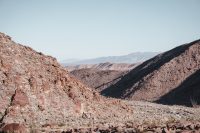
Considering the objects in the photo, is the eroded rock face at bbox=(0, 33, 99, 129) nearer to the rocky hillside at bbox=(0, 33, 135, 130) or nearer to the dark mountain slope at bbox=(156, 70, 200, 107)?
the rocky hillside at bbox=(0, 33, 135, 130)

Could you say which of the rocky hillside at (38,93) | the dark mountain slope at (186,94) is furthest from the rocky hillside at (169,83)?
the rocky hillside at (38,93)

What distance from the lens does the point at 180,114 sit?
116 feet

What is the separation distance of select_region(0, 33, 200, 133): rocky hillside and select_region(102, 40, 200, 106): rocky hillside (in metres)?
18.5

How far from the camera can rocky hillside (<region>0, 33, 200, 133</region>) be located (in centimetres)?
2530

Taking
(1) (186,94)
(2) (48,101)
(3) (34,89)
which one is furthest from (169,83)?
(3) (34,89)

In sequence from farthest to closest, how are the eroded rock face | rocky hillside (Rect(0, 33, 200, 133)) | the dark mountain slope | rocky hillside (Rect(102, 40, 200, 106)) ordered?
1. rocky hillside (Rect(102, 40, 200, 106))
2. the dark mountain slope
3. the eroded rock face
4. rocky hillside (Rect(0, 33, 200, 133))

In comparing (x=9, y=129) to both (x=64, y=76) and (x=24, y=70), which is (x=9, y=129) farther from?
(x=64, y=76)

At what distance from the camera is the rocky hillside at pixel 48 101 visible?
83.0ft

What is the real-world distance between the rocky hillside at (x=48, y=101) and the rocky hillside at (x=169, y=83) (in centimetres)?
1849

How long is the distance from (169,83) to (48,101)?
35.8m

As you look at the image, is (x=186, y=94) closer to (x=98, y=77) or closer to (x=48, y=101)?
(x=48, y=101)

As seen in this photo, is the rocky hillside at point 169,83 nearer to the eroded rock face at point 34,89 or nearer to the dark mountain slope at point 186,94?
the dark mountain slope at point 186,94

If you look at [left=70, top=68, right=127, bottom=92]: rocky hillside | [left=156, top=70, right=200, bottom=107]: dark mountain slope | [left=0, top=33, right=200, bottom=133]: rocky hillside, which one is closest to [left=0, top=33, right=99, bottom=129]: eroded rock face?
[left=0, top=33, right=200, bottom=133]: rocky hillside

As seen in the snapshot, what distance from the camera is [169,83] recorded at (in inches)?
2379
